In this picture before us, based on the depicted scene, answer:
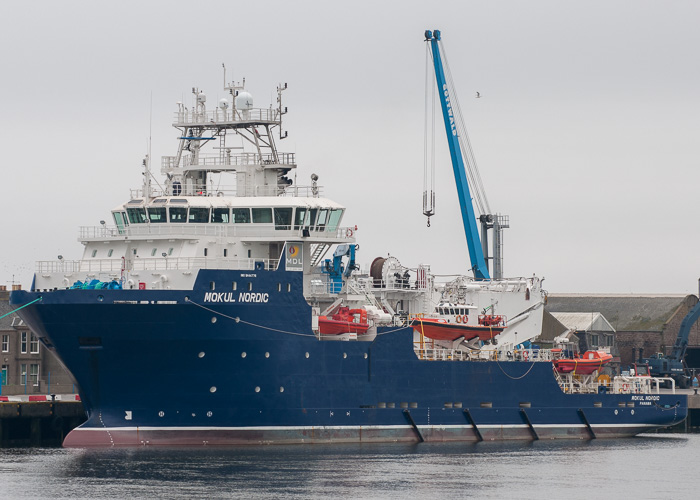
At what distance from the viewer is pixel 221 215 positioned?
48.3m

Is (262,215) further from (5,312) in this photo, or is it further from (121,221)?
(5,312)

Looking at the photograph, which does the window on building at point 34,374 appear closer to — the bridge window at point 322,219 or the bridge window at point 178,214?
the bridge window at point 178,214

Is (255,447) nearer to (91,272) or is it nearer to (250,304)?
(250,304)

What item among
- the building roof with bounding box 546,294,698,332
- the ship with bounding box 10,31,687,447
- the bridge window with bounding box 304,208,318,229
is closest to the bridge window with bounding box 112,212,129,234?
the ship with bounding box 10,31,687,447

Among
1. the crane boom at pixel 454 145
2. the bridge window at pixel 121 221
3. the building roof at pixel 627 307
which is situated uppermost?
the crane boom at pixel 454 145

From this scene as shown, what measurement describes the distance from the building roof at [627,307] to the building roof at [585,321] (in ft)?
8.20

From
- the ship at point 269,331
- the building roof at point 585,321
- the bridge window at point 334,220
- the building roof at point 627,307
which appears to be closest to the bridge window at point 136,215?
the ship at point 269,331

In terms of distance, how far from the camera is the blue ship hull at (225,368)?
145 feet

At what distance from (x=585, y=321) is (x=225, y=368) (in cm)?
4341

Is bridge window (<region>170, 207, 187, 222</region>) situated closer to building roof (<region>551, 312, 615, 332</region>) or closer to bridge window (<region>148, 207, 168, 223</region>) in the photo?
bridge window (<region>148, 207, 168, 223</region>)

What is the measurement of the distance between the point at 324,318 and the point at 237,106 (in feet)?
25.9

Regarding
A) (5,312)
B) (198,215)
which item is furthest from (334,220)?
(5,312)

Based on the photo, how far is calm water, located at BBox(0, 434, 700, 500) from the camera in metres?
38.0

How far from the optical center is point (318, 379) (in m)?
46.6
